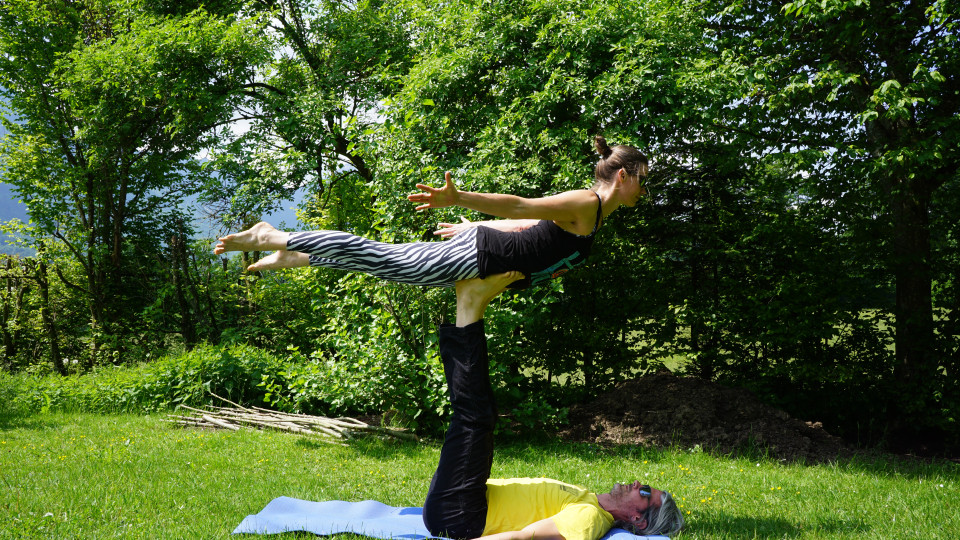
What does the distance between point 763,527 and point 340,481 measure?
10.3 feet

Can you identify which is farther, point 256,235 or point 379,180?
point 379,180

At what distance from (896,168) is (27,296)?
45.3 feet

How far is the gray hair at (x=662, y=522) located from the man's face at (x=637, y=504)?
23 millimetres

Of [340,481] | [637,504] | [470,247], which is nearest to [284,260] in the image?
[470,247]

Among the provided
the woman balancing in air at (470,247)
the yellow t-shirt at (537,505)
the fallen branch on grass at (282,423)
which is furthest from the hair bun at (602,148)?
the fallen branch on grass at (282,423)

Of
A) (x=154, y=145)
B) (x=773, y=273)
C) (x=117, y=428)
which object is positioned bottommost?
(x=117, y=428)

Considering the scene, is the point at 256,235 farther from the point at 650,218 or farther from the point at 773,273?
the point at 773,273

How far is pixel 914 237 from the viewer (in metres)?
7.96

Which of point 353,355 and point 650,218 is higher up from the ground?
point 650,218

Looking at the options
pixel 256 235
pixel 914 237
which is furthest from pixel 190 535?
pixel 914 237

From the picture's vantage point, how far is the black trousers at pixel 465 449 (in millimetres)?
3711

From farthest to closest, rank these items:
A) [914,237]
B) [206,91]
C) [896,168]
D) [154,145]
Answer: [154,145]
[206,91]
[914,237]
[896,168]

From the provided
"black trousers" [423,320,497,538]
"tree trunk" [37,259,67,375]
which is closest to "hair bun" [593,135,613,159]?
"black trousers" [423,320,497,538]

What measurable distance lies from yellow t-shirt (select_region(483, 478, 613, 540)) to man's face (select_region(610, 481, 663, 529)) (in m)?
0.11
